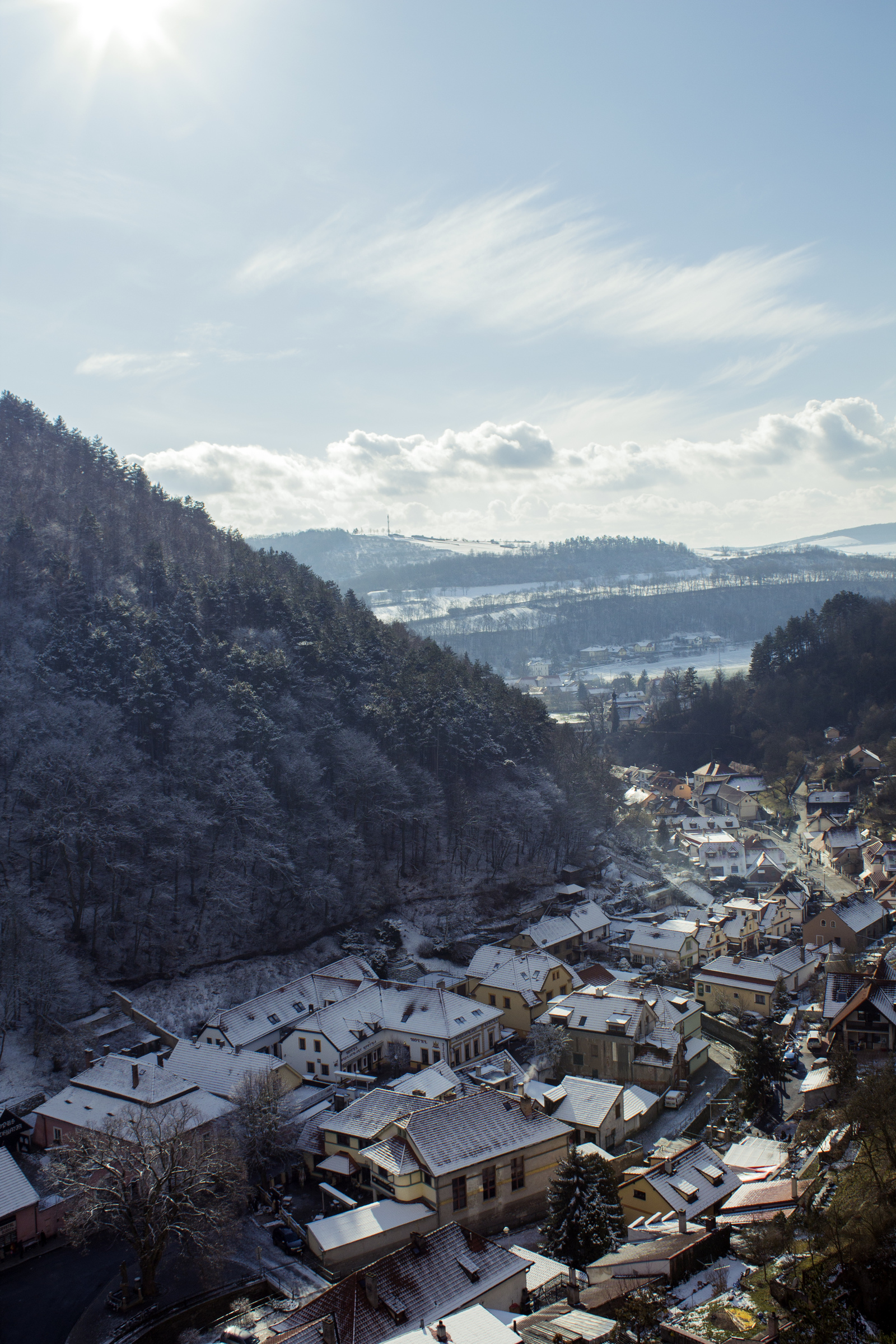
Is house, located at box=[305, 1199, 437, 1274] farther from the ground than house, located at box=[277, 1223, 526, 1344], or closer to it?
closer to it

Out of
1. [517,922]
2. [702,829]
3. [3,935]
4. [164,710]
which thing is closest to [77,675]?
[164,710]

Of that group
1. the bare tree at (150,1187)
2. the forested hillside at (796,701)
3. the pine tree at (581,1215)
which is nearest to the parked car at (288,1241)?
the bare tree at (150,1187)


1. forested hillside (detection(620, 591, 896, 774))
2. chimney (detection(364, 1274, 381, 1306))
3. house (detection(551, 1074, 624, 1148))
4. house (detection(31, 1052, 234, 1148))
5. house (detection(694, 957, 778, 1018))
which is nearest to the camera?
chimney (detection(364, 1274, 381, 1306))

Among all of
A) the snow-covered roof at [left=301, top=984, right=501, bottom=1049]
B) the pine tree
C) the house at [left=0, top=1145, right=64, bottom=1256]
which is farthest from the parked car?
the snow-covered roof at [left=301, top=984, right=501, bottom=1049]

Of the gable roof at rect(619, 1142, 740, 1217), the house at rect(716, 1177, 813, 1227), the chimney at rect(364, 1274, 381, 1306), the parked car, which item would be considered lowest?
the parked car

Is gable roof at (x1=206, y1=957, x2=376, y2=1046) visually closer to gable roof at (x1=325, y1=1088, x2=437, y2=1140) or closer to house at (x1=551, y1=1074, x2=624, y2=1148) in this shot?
gable roof at (x1=325, y1=1088, x2=437, y2=1140)

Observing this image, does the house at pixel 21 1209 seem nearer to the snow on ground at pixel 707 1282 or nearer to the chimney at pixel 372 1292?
the chimney at pixel 372 1292
